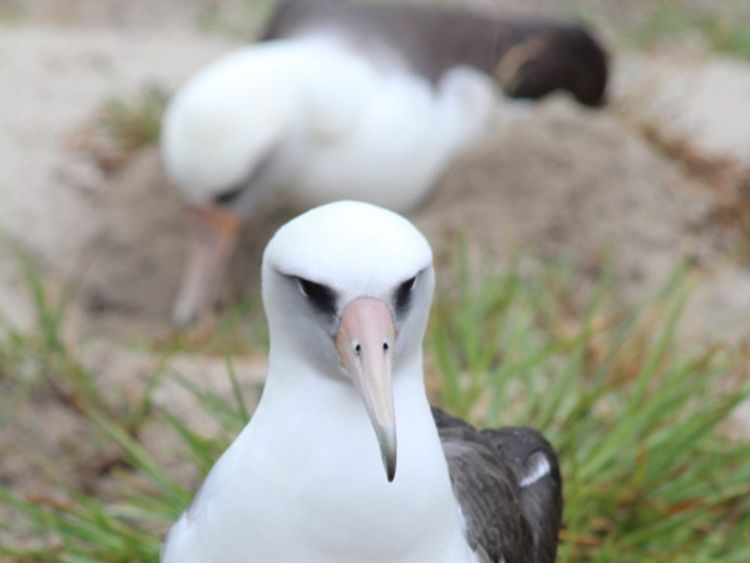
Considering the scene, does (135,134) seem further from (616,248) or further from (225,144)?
(616,248)

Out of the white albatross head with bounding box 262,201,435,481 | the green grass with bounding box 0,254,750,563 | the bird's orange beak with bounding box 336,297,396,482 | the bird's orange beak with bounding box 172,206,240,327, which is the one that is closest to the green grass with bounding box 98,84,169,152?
the bird's orange beak with bounding box 172,206,240,327

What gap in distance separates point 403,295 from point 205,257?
280cm

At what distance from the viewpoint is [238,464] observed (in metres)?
1.89

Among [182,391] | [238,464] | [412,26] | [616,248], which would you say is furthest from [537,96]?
[238,464]

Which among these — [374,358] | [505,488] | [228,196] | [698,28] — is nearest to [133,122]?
[228,196]

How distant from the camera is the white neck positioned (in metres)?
1.81

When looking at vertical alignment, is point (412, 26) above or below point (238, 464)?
above

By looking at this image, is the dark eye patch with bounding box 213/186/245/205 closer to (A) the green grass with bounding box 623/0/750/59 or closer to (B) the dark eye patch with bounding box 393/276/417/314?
(A) the green grass with bounding box 623/0/750/59

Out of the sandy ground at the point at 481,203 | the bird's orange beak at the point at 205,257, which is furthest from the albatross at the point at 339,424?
the bird's orange beak at the point at 205,257

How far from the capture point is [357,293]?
1.71 metres

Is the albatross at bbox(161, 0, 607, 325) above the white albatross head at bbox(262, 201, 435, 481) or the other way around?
above

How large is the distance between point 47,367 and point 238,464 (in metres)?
1.58

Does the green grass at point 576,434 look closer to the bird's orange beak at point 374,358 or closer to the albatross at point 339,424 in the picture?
the albatross at point 339,424

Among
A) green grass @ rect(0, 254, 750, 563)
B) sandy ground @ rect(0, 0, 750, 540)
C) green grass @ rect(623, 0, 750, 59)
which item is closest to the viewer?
green grass @ rect(0, 254, 750, 563)
